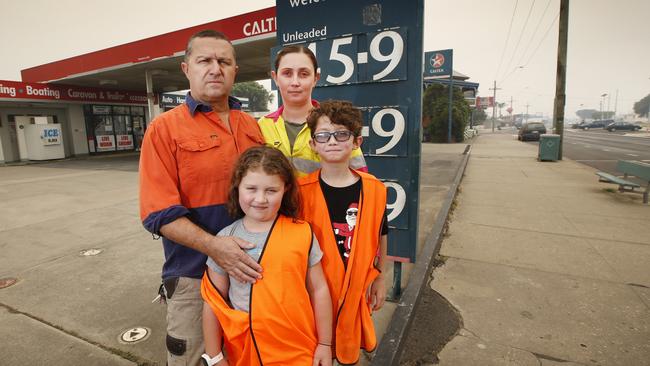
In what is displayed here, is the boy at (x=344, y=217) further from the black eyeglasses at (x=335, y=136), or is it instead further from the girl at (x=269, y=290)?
the girl at (x=269, y=290)

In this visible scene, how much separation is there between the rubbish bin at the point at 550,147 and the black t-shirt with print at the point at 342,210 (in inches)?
552

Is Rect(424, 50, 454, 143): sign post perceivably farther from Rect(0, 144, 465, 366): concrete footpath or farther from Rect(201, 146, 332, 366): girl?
Rect(201, 146, 332, 366): girl

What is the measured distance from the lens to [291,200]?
155 centimetres

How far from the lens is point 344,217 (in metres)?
1.70

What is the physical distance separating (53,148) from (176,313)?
20.8 metres

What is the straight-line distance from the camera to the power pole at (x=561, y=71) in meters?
13.0

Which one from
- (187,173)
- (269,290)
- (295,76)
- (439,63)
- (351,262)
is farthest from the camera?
(439,63)

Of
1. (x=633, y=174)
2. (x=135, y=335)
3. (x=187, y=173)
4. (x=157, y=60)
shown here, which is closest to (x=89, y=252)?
(x=135, y=335)

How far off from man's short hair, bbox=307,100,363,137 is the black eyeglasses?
32 millimetres

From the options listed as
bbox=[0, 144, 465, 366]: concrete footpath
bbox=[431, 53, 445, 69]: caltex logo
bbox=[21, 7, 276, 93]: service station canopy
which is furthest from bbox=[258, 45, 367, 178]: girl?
bbox=[431, 53, 445, 69]: caltex logo

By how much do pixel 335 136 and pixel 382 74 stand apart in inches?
60.0

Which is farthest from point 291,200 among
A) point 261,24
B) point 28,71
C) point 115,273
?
point 28,71

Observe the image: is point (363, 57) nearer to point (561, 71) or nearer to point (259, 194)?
point (259, 194)

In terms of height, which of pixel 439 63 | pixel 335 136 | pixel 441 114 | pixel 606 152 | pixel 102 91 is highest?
pixel 439 63
